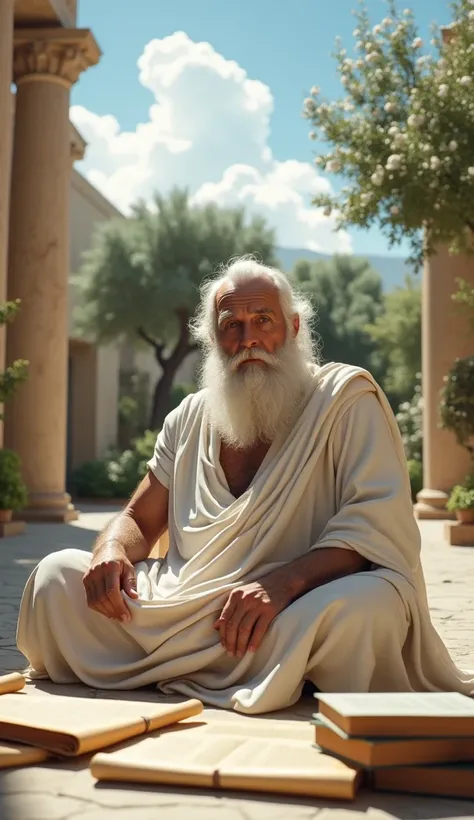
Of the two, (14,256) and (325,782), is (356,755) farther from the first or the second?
(14,256)

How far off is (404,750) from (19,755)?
3.57ft

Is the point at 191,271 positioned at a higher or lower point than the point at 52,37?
lower

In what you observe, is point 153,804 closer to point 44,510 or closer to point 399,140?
point 399,140

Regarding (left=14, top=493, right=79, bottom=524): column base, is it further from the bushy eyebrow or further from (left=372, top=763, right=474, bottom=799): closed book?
(left=372, top=763, right=474, bottom=799): closed book

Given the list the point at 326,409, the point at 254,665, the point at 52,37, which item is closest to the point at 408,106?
the point at 52,37

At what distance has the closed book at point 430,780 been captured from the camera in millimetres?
2742

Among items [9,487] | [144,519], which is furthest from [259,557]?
[9,487]

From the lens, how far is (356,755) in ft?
9.12

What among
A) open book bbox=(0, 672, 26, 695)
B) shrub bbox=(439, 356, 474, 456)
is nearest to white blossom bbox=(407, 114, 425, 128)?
shrub bbox=(439, 356, 474, 456)

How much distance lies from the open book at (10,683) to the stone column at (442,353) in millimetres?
12371

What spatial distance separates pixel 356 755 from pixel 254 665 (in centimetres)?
110

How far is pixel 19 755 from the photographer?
2.95 m

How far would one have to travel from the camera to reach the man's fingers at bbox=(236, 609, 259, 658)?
377 centimetres

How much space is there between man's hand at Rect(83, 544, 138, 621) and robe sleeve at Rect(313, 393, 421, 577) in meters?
0.78
